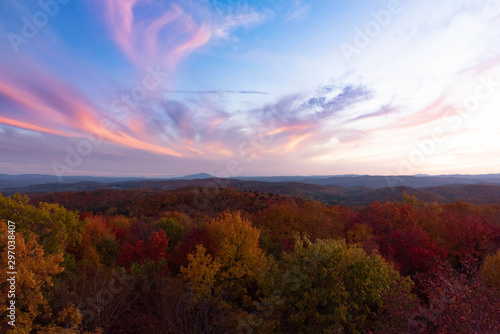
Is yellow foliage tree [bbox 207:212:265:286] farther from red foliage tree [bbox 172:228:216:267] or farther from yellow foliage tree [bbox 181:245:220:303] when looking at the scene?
red foliage tree [bbox 172:228:216:267]

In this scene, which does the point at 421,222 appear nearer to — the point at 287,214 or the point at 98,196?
the point at 287,214

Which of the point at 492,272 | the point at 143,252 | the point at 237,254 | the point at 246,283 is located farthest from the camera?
the point at 143,252

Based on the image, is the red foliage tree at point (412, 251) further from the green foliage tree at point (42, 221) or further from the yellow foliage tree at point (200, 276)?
the green foliage tree at point (42, 221)

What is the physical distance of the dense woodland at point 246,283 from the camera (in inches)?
487

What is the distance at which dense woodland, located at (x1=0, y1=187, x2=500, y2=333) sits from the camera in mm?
12367

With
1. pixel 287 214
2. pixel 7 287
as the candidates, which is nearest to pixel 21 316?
pixel 7 287

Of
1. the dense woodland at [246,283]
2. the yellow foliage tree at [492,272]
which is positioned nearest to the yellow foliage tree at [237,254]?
the dense woodland at [246,283]

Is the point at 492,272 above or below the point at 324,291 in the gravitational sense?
below

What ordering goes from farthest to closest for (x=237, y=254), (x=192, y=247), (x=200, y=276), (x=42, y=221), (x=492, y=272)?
1. (x=192, y=247)
2. (x=237, y=254)
3. (x=200, y=276)
4. (x=492, y=272)
5. (x=42, y=221)

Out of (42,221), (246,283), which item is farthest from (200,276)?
(42,221)

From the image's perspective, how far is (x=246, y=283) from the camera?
25781 millimetres

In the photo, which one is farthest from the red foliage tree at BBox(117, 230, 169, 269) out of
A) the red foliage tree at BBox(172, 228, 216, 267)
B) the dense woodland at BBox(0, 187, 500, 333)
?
the red foliage tree at BBox(172, 228, 216, 267)

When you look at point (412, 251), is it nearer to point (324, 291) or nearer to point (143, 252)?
point (324, 291)

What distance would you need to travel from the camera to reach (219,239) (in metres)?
28.5
